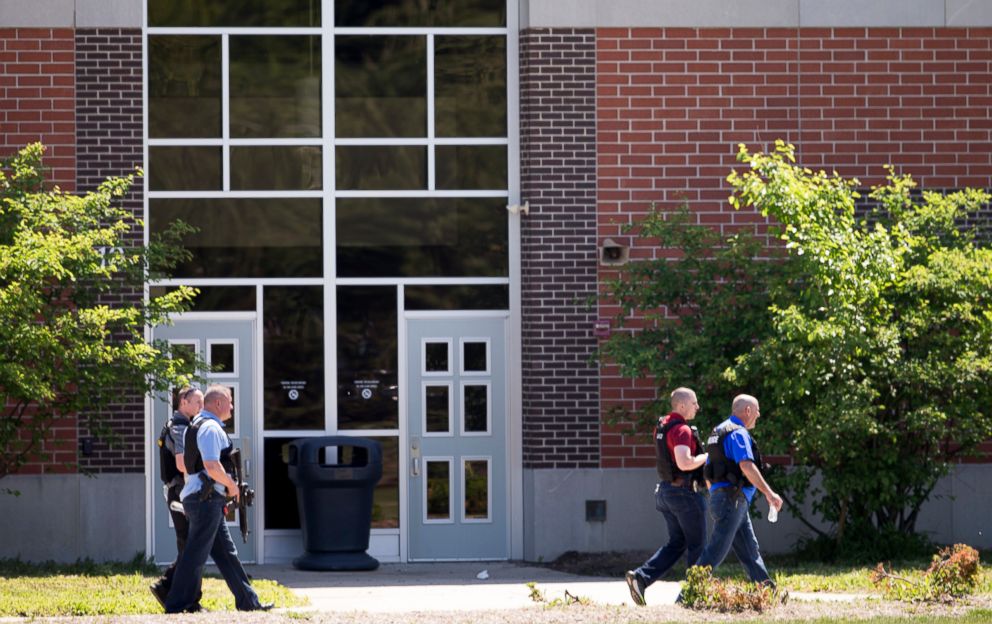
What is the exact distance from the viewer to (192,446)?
10.9 metres

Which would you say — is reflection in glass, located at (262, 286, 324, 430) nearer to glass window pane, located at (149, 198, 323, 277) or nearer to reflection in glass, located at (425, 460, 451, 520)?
glass window pane, located at (149, 198, 323, 277)

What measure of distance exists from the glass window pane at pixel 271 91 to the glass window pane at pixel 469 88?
1.33 meters

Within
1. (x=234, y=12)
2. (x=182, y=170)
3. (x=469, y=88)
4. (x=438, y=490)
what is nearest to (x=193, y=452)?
(x=438, y=490)

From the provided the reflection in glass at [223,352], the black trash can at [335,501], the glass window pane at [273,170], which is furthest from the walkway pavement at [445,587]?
the glass window pane at [273,170]

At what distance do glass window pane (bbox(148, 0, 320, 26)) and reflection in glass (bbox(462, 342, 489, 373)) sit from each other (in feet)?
12.6

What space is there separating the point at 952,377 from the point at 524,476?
4.71 meters

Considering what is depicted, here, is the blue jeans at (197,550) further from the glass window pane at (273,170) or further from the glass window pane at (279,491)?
the glass window pane at (273,170)

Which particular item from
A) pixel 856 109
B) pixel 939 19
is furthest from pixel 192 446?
pixel 939 19

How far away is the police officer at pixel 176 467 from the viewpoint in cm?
1120

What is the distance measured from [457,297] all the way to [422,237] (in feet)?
2.44

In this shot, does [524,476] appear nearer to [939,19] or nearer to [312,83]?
[312,83]

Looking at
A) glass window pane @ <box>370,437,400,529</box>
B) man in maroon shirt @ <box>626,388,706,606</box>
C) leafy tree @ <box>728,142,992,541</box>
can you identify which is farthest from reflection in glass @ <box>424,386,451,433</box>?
man in maroon shirt @ <box>626,388,706,606</box>

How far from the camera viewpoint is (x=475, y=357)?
1683 cm

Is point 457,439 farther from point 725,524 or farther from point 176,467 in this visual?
point 725,524
